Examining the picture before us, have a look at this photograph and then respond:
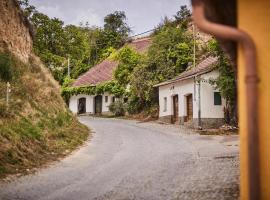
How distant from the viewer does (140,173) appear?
44.1 feet

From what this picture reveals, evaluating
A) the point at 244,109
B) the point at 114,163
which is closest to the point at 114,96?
the point at 114,163

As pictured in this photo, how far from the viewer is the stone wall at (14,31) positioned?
24.2 meters

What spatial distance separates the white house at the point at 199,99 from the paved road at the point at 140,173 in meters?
5.72

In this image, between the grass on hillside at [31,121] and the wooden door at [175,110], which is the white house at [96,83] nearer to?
the wooden door at [175,110]

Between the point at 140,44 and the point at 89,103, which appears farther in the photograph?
the point at 140,44

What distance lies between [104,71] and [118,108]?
26.4 ft

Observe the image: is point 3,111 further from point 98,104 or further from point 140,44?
point 140,44

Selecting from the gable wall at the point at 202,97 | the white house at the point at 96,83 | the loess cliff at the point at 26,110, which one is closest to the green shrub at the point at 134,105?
the white house at the point at 96,83

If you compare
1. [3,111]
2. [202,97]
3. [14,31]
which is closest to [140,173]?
[3,111]

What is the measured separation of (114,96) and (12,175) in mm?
28246

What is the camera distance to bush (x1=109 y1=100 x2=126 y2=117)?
127 feet

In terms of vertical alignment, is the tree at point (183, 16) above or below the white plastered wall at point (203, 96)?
above

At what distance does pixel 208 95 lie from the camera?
27.8 m

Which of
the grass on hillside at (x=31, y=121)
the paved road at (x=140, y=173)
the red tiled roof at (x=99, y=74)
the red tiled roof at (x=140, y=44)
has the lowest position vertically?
the paved road at (x=140, y=173)
